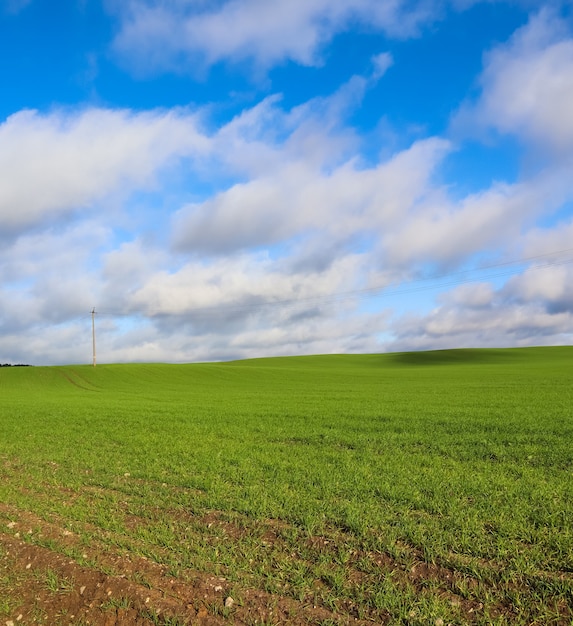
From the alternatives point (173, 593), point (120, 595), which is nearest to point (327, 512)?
point (173, 593)

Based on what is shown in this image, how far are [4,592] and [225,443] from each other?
10.8 m

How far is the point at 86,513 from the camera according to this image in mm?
9773

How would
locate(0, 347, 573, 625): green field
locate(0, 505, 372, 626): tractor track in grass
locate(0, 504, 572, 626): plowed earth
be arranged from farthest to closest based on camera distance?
locate(0, 347, 573, 625): green field
locate(0, 505, 372, 626): tractor track in grass
locate(0, 504, 572, 626): plowed earth

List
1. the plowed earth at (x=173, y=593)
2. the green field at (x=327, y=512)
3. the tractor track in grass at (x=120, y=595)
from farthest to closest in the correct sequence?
the green field at (x=327, y=512) < the tractor track in grass at (x=120, y=595) < the plowed earth at (x=173, y=593)

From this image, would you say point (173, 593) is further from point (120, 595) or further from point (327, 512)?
point (327, 512)

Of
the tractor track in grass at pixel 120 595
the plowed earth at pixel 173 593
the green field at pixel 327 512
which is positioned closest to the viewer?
the plowed earth at pixel 173 593

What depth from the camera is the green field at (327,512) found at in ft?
20.4

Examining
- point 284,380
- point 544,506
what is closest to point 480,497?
point 544,506

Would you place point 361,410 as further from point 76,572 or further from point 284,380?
point 284,380

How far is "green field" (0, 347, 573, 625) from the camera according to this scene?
6215 mm

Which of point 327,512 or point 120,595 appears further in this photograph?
point 327,512

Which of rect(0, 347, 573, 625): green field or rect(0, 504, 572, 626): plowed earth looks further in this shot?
rect(0, 347, 573, 625): green field

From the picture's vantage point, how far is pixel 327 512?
9.08m

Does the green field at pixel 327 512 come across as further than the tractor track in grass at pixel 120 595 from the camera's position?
Yes
